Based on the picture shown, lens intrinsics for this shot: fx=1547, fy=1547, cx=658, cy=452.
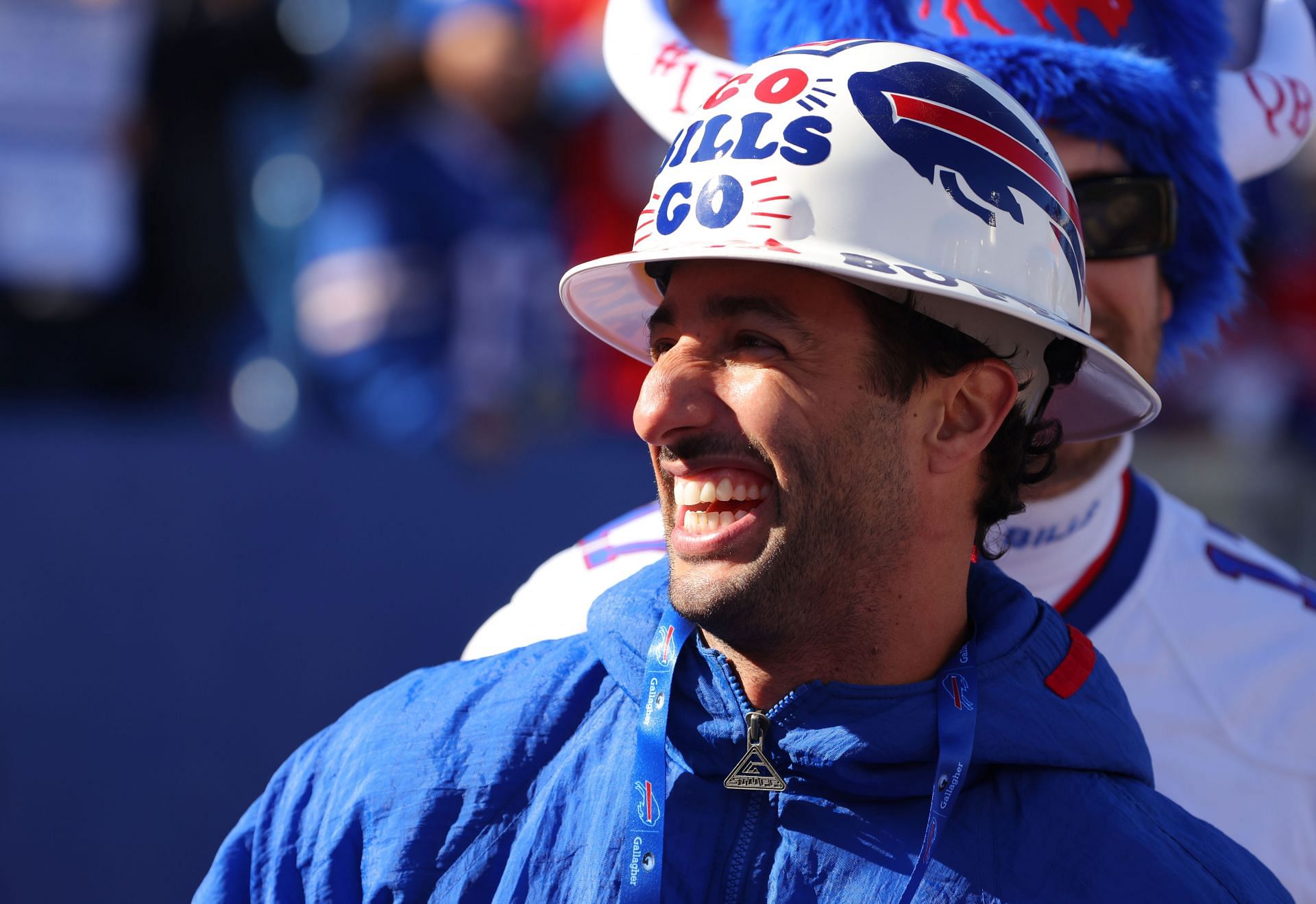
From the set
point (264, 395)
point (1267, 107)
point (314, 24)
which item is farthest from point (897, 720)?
point (314, 24)

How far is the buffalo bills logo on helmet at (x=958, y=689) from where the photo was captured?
1.98 metres

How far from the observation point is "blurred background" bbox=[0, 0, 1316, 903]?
470cm

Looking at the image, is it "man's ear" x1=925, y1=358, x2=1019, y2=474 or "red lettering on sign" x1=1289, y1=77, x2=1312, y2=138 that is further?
"red lettering on sign" x1=1289, y1=77, x2=1312, y2=138

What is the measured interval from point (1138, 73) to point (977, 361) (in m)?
0.85

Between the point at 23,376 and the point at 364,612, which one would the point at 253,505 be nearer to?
the point at 364,612

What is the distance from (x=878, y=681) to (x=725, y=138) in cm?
77

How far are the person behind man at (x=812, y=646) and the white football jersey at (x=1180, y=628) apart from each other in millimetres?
647

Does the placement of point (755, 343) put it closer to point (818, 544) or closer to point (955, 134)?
point (818, 544)

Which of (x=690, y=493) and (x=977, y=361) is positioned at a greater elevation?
(x=977, y=361)

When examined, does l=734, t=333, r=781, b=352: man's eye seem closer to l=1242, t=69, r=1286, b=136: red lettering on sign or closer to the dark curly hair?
the dark curly hair

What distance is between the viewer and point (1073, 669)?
6.87 feet

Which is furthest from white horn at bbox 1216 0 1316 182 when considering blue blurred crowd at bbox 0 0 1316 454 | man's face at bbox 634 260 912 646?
blue blurred crowd at bbox 0 0 1316 454

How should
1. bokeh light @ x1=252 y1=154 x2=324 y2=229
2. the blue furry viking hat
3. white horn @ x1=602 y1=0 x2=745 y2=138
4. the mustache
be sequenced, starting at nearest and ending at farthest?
the mustache, the blue furry viking hat, white horn @ x1=602 y1=0 x2=745 y2=138, bokeh light @ x1=252 y1=154 x2=324 y2=229

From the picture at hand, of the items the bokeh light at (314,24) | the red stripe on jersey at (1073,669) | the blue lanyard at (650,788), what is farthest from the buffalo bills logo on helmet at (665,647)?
the bokeh light at (314,24)
